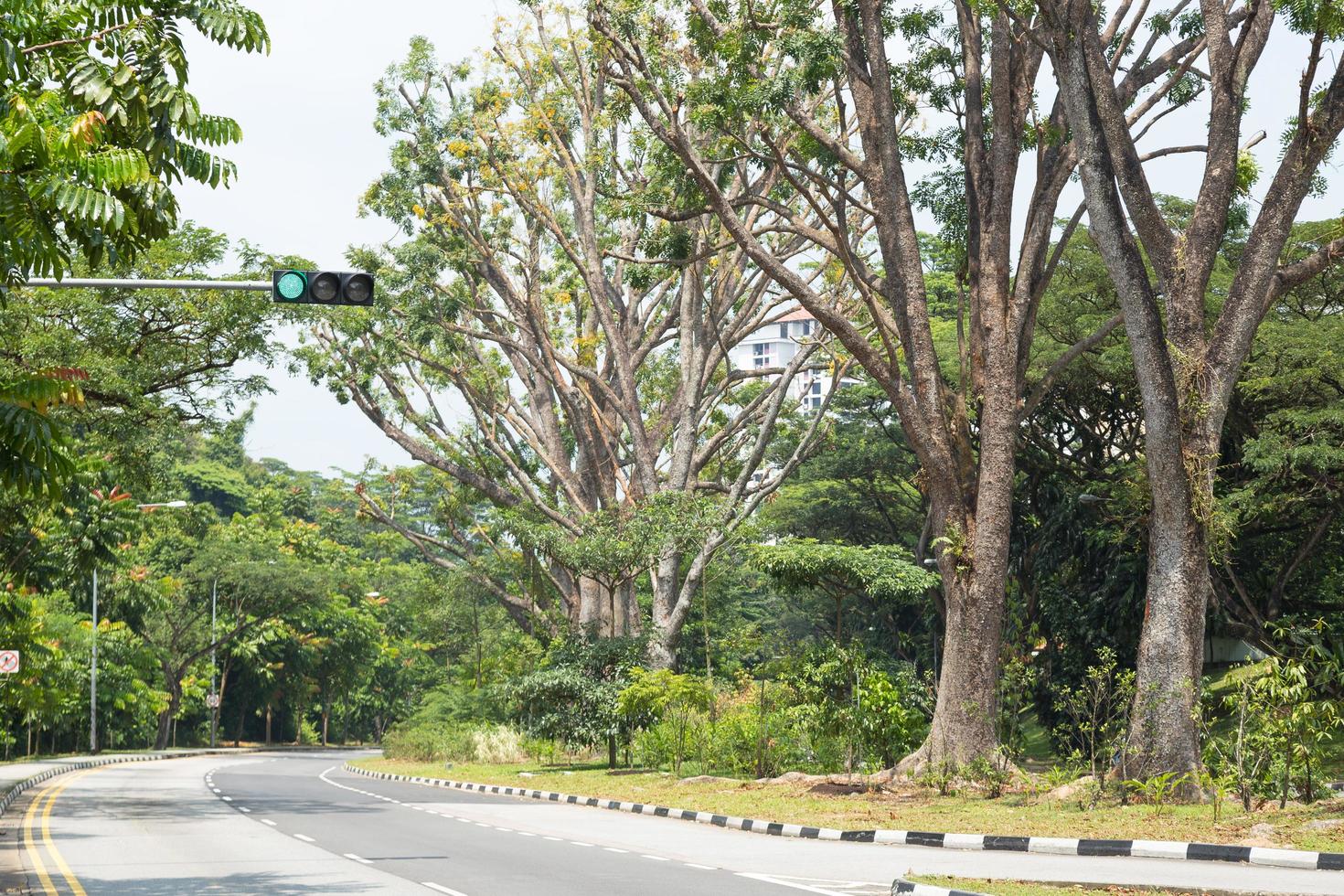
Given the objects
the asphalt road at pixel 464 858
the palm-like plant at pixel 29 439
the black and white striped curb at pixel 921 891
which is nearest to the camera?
the palm-like plant at pixel 29 439

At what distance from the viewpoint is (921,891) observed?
34.3ft

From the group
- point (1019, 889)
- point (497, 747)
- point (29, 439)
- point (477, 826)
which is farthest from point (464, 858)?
point (497, 747)

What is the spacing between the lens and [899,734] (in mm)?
22438

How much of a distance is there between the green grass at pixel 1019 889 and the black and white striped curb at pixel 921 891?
0.29 feet

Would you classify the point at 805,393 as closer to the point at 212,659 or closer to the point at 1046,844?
the point at 1046,844

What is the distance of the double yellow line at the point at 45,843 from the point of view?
1248 cm

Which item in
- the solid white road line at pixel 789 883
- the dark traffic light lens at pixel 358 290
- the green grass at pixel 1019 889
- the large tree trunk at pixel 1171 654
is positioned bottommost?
the solid white road line at pixel 789 883

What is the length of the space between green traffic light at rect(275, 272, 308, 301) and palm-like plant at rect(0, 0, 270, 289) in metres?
2.87

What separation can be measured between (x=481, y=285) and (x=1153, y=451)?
72.3 feet

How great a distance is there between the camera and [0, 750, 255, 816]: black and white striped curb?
25.3 m

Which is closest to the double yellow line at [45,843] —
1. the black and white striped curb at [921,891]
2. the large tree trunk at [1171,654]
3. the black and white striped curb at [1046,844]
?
the black and white striped curb at [921,891]

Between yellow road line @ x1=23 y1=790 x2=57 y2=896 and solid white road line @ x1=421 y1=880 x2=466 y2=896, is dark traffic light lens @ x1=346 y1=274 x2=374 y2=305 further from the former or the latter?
yellow road line @ x1=23 y1=790 x2=57 y2=896

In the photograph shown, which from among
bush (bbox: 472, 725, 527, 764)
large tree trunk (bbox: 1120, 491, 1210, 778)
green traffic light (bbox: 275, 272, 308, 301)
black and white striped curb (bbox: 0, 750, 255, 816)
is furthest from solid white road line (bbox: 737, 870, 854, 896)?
bush (bbox: 472, 725, 527, 764)

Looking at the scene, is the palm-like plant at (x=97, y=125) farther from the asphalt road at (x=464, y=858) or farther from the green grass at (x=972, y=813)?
the green grass at (x=972, y=813)
